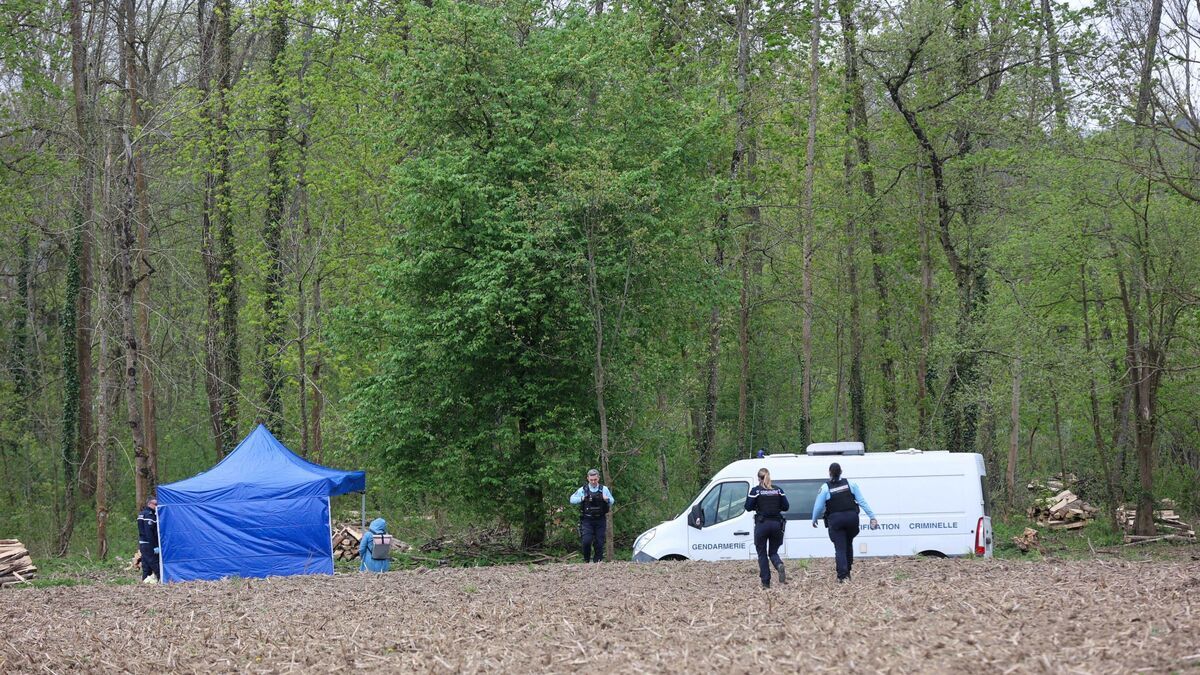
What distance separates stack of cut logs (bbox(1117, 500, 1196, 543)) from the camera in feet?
83.1

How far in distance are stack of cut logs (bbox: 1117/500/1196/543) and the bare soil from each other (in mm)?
9807

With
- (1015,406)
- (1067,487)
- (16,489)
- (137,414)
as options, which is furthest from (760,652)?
(16,489)

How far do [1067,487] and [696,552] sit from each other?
19194 millimetres

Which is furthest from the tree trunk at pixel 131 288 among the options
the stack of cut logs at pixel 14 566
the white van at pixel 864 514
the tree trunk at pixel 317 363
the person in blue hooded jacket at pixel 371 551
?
the white van at pixel 864 514

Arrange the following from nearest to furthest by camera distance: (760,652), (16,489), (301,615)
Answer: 1. (760,652)
2. (301,615)
3. (16,489)

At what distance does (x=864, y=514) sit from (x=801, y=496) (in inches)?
60.4

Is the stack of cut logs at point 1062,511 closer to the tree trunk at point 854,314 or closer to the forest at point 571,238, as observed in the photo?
the forest at point 571,238

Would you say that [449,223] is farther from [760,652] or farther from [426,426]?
[760,652]

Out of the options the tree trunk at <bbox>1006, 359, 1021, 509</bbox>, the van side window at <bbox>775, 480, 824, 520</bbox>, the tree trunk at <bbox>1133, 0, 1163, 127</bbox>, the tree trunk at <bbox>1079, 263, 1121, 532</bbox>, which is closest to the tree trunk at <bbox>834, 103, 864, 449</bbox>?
the tree trunk at <bbox>1006, 359, 1021, 509</bbox>

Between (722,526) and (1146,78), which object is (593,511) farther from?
(1146,78)

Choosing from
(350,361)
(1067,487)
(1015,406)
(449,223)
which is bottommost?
(1067,487)

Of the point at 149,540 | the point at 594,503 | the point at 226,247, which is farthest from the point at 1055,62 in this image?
the point at 149,540

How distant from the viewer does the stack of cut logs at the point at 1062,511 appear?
28922 mm

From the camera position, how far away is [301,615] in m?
12.9
